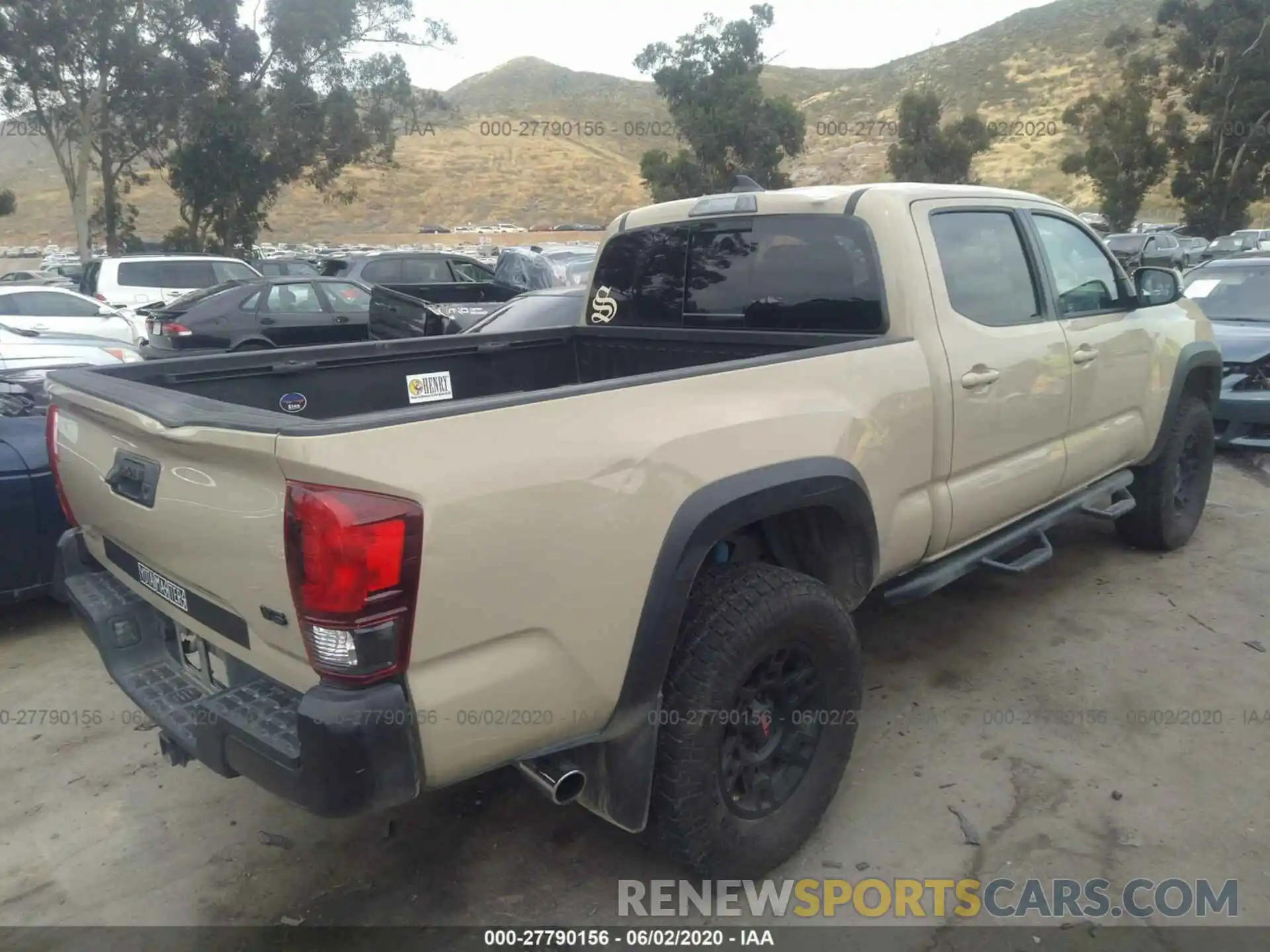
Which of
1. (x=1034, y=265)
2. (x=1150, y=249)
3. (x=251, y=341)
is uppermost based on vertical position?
(x=1034, y=265)

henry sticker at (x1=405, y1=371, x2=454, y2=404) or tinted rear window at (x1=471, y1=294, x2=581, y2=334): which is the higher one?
henry sticker at (x1=405, y1=371, x2=454, y2=404)

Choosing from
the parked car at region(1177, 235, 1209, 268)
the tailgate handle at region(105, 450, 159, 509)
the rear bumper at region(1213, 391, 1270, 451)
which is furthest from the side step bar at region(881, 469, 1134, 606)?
the parked car at region(1177, 235, 1209, 268)

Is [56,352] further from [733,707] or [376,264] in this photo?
[376,264]

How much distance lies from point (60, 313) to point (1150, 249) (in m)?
23.1

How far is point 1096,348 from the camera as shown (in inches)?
168

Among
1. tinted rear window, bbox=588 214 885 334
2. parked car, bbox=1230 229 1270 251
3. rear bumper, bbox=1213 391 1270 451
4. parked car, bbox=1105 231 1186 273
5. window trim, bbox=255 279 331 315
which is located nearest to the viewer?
tinted rear window, bbox=588 214 885 334

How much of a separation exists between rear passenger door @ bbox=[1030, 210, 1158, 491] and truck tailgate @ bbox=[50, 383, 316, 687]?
3375mm

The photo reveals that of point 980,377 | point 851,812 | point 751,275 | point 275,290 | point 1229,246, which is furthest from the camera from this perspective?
point 1229,246

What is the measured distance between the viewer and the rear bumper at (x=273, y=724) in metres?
1.99

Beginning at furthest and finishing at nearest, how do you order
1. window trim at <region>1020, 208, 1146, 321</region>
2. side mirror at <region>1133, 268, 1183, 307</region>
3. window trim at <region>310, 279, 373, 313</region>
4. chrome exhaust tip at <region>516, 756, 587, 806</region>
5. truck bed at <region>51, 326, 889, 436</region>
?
window trim at <region>310, 279, 373, 313</region>, side mirror at <region>1133, 268, 1183, 307</region>, window trim at <region>1020, 208, 1146, 321</region>, truck bed at <region>51, 326, 889, 436</region>, chrome exhaust tip at <region>516, 756, 587, 806</region>

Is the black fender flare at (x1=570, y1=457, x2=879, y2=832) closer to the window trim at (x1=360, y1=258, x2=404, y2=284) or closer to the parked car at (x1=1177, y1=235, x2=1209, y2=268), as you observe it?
the window trim at (x1=360, y1=258, x2=404, y2=284)

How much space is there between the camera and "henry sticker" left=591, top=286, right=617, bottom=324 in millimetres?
4449

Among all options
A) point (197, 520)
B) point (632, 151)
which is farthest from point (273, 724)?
point (632, 151)

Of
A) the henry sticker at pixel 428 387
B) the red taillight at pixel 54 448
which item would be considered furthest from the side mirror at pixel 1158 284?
the red taillight at pixel 54 448
